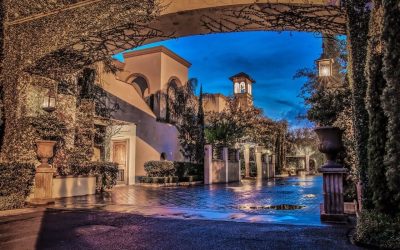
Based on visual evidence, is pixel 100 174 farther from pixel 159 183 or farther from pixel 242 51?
pixel 242 51

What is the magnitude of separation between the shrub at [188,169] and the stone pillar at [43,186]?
32.7 ft

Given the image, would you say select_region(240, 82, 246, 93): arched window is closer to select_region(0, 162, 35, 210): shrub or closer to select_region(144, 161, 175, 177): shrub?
select_region(144, 161, 175, 177): shrub

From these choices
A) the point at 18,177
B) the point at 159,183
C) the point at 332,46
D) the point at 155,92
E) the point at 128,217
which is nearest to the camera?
the point at 128,217

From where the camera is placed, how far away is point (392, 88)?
3482 millimetres

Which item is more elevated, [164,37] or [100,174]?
[164,37]

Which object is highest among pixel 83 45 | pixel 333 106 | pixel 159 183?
pixel 83 45

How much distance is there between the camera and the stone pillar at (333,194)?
5.39 meters

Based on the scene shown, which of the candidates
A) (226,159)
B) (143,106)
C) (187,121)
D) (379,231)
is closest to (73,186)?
(143,106)

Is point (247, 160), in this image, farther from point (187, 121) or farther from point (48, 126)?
point (48, 126)

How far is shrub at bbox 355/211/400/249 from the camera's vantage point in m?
3.68

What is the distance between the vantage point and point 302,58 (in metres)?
109

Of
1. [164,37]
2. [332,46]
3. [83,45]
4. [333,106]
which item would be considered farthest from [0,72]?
[332,46]

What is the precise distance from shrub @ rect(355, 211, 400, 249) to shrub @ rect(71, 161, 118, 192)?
8.99 meters

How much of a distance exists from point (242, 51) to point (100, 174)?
102 m
